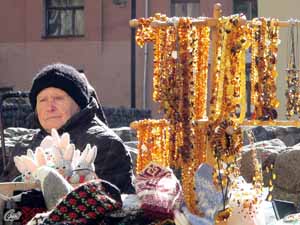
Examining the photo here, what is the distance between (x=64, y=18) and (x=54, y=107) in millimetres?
16960

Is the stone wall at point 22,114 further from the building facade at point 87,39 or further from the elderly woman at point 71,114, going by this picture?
the building facade at point 87,39

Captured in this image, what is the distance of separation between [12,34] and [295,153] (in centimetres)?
1524

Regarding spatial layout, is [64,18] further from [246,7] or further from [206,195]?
[206,195]

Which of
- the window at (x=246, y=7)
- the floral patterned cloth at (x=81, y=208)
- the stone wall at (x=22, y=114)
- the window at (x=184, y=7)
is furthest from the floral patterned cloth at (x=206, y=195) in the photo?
the window at (x=184, y=7)

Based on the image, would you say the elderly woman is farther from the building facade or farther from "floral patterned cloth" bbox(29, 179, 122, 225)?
the building facade

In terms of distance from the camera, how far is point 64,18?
20062 millimetres

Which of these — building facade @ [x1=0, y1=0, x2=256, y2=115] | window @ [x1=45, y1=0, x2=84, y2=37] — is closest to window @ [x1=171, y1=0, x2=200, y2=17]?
building facade @ [x1=0, y1=0, x2=256, y2=115]

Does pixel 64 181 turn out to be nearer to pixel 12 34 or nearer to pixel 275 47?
pixel 275 47

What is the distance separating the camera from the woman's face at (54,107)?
10.9 ft

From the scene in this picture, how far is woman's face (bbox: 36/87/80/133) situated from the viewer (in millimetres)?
3322

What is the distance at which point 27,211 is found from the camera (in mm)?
2773

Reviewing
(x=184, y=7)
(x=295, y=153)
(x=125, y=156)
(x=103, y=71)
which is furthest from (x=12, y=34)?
(x=125, y=156)

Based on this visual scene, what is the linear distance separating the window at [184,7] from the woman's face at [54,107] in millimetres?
15597

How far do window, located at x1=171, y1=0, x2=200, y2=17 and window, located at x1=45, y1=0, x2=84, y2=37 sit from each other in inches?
88.6
